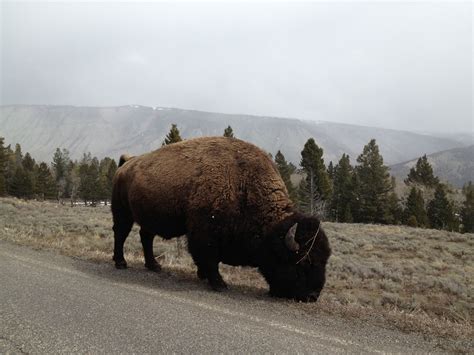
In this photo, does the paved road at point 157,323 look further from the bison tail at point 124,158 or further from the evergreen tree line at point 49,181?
the evergreen tree line at point 49,181

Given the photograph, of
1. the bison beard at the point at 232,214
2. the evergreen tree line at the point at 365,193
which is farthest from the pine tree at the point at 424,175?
the bison beard at the point at 232,214

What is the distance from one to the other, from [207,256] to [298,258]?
1.64 meters

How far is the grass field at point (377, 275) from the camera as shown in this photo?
5.50 meters

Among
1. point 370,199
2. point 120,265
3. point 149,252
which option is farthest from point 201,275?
point 370,199

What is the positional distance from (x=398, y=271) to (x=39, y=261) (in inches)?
Result: 557

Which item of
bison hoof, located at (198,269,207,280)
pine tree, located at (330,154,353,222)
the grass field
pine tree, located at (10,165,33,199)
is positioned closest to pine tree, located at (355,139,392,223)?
pine tree, located at (330,154,353,222)

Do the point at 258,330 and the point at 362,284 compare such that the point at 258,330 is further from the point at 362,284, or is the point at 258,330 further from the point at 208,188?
the point at 362,284

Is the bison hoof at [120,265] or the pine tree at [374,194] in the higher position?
the pine tree at [374,194]

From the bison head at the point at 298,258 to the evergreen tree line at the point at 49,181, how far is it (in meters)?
57.0

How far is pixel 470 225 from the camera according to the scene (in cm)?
5025

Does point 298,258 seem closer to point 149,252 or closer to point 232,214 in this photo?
point 232,214

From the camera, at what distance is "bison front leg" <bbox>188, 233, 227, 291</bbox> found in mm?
6645

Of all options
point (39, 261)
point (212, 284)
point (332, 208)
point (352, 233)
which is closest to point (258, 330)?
point (212, 284)

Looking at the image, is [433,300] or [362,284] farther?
[362,284]
